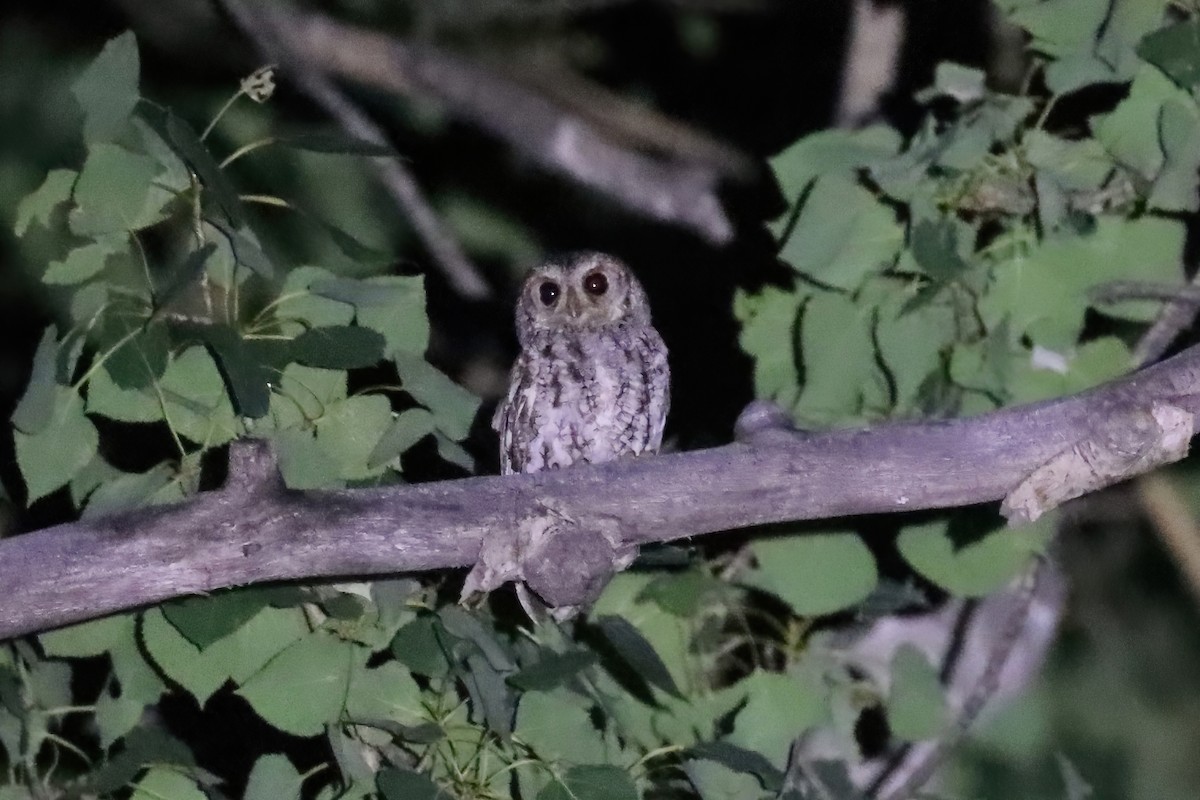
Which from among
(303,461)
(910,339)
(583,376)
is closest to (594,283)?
(583,376)

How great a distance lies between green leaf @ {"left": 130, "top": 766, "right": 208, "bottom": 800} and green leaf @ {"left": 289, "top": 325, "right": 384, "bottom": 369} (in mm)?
600

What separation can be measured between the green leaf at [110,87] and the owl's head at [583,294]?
127 centimetres

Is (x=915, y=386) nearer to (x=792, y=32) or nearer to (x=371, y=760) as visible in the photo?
(x=371, y=760)

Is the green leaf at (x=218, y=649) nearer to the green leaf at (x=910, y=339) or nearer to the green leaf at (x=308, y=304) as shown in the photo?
the green leaf at (x=308, y=304)

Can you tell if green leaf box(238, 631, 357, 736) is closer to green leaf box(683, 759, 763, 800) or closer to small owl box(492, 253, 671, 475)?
green leaf box(683, 759, 763, 800)

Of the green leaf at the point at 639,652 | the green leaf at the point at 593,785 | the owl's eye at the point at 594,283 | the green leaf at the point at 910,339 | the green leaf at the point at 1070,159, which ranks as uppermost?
the green leaf at the point at 1070,159

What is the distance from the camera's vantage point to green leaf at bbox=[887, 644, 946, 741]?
2.31 meters

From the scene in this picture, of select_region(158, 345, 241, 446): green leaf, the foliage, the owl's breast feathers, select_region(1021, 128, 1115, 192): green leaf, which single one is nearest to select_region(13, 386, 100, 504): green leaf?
the foliage

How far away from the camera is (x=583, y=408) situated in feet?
9.74

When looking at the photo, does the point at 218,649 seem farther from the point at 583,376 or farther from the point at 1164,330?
the point at 1164,330

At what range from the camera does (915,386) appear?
2.23 m

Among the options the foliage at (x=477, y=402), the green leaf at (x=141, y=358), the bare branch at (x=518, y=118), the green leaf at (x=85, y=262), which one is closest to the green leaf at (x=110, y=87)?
the foliage at (x=477, y=402)

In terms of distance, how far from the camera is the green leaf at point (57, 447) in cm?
193

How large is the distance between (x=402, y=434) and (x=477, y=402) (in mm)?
133
